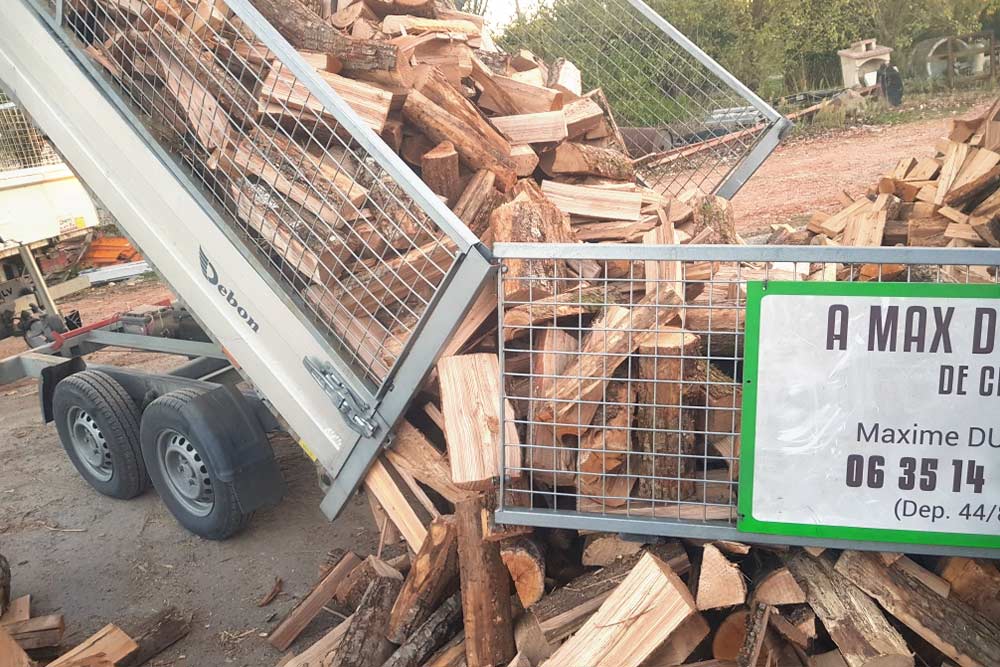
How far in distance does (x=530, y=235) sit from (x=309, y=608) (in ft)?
6.31

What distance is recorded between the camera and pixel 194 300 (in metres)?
3.63

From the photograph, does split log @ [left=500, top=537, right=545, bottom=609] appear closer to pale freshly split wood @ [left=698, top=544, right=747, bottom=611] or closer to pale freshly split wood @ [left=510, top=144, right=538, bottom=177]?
pale freshly split wood @ [left=698, top=544, right=747, bottom=611]

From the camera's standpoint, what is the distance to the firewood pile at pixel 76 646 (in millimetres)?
3111

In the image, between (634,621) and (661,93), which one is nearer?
(634,621)

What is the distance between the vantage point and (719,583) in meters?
2.45

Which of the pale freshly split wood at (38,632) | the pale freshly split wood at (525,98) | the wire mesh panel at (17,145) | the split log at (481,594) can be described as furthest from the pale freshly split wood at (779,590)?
the wire mesh panel at (17,145)

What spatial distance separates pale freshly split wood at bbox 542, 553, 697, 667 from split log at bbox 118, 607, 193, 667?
81.0 inches

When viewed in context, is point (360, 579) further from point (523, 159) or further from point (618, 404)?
point (523, 159)

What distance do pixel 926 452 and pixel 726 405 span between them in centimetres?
62

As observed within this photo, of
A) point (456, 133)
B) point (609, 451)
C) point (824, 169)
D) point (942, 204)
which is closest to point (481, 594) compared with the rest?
point (609, 451)

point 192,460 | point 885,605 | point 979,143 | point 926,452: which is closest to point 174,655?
point 192,460

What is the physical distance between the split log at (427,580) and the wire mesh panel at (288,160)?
59cm

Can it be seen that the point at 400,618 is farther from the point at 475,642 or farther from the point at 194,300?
the point at 194,300

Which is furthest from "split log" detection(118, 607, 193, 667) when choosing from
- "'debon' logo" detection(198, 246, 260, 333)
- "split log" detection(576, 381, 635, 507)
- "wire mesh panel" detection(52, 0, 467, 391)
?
"split log" detection(576, 381, 635, 507)
